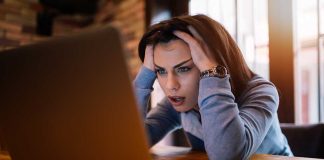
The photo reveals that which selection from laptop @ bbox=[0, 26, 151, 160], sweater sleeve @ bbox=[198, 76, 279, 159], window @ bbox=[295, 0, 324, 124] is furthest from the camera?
window @ bbox=[295, 0, 324, 124]

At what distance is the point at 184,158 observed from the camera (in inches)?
35.4

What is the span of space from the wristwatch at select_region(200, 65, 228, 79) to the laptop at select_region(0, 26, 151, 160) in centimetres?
47

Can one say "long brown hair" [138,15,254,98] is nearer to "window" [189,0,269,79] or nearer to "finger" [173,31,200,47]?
"finger" [173,31,200,47]

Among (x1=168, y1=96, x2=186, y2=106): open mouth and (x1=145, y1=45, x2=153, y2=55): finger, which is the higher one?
(x1=145, y1=45, x2=153, y2=55): finger

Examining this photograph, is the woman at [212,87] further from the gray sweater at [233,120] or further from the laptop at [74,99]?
the laptop at [74,99]

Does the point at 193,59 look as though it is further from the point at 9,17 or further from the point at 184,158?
the point at 9,17

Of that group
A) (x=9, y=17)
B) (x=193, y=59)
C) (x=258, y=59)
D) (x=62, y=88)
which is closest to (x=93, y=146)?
(x=62, y=88)

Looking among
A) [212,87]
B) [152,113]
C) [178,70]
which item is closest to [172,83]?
[178,70]

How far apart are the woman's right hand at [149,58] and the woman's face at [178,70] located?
7cm

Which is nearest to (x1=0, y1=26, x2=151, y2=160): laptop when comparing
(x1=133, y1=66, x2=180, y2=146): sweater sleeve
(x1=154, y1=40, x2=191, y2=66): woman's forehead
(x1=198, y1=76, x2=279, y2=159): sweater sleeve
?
(x1=198, y1=76, x2=279, y2=159): sweater sleeve

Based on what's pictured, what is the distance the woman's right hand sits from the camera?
1052mm

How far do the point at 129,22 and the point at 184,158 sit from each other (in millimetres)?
2206

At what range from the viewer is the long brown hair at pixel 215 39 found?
0.94 m

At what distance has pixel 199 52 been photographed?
91cm
